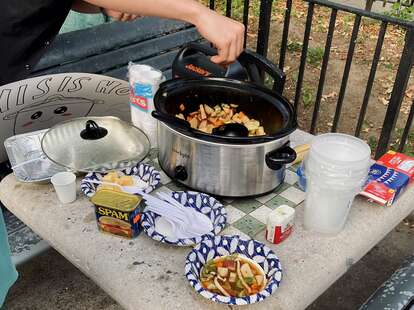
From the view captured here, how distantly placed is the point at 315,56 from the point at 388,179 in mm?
3748

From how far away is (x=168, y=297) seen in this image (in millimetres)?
1276

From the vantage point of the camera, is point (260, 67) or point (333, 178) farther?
point (260, 67)

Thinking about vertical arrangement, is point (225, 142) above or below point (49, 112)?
above

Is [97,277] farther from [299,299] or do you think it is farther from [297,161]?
[297,161]

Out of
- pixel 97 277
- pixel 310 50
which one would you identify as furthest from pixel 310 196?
pixel 310 50

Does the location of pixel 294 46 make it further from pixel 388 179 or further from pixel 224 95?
pixel 388 179

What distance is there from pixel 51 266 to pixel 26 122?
33.0 inches

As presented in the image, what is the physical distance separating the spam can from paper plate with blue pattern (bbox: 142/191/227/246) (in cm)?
4

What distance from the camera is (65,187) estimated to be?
1590mm

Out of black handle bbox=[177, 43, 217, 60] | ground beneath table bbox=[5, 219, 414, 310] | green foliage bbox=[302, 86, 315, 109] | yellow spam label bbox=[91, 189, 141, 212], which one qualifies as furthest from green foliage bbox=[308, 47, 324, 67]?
yellow spam label bbox=[91, 189, 141, 212]

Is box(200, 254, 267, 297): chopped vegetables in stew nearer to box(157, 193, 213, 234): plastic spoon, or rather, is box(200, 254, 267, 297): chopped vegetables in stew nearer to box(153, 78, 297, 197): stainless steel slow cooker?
box(157, 193, 213, 234): plastic spoon

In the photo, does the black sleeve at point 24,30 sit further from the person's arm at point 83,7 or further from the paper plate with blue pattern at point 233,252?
the paper plate with blue pattern at point 233,252

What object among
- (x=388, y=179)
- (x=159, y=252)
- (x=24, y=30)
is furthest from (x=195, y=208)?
(x=24, y=30)

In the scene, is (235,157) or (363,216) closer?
(235,157)
